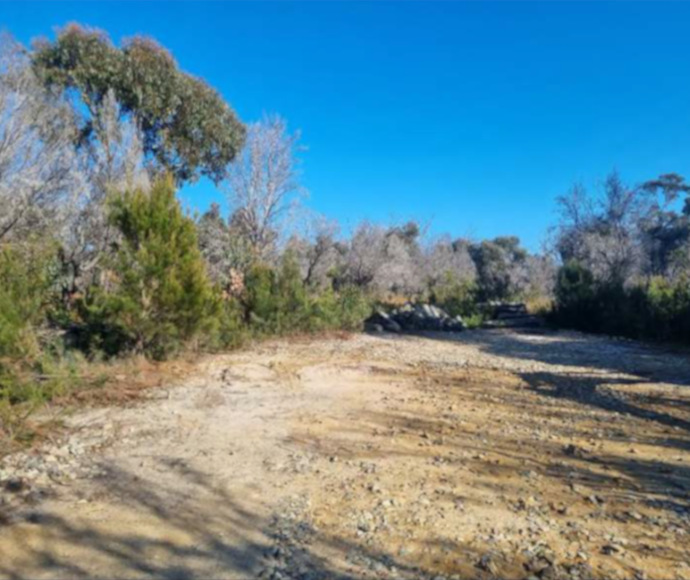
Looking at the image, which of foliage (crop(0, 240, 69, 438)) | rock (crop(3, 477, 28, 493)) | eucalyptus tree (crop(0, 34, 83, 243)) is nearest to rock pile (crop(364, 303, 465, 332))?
eucalyptus tree (crop(0, 34, 83, 243))

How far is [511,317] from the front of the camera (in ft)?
51.1

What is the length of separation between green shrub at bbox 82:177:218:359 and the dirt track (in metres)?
1.42

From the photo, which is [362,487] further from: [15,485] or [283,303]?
[283,303]

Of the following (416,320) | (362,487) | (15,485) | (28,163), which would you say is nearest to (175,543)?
(362,487)

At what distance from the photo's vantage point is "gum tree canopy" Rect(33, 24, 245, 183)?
40.5ft

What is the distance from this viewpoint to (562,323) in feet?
48.6

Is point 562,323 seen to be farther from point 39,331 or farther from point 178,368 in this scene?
point 39,331

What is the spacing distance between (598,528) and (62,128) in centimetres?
1236

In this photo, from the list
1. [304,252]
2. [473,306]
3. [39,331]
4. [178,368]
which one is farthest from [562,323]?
[39,331]

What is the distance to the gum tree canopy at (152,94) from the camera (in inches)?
486

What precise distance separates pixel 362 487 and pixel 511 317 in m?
13.8

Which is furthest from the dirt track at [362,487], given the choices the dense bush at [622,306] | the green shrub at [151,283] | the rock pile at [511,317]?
the rock pile at [511,317]

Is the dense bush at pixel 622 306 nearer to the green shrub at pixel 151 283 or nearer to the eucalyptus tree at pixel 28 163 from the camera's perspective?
the green shrub at pixel 151 283

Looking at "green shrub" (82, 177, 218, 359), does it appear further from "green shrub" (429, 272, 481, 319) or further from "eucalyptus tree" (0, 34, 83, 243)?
"green shrub" (429, 272, 481, 319)
